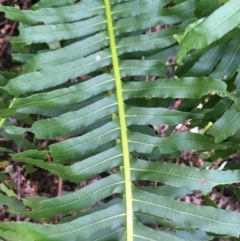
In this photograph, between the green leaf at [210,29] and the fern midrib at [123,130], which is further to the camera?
the fern midrib at [123,130]

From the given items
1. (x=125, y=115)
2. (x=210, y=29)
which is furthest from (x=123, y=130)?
(x=210, y=29)

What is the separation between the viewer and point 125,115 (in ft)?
4.22

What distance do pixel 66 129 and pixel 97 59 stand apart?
248 mm

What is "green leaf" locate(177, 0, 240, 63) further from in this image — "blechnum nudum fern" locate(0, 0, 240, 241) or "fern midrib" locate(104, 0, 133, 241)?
"fern midrib" locate(104, 0, 133, 241)

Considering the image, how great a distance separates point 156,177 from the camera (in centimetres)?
120

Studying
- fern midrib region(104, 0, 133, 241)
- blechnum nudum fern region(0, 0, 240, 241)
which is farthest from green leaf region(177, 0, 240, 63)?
fern midrib region(104, 0, 133, 241)

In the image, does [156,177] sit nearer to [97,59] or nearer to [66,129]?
[66,129]

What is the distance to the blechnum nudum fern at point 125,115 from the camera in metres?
1.14

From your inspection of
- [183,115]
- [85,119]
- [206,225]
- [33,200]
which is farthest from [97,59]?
[206,225]

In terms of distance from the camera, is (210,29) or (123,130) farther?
(123,130)

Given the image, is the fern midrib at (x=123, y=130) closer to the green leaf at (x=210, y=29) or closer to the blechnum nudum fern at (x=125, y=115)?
the blechnum nudum fern at (x=125, y=115)

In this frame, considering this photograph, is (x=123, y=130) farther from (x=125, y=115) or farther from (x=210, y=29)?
(x=210, y=29)

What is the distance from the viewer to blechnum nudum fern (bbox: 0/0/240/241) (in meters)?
1.14

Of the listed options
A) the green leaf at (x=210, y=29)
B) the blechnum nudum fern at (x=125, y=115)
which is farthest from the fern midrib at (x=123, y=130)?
the green leaf at (x=210, y=29)
